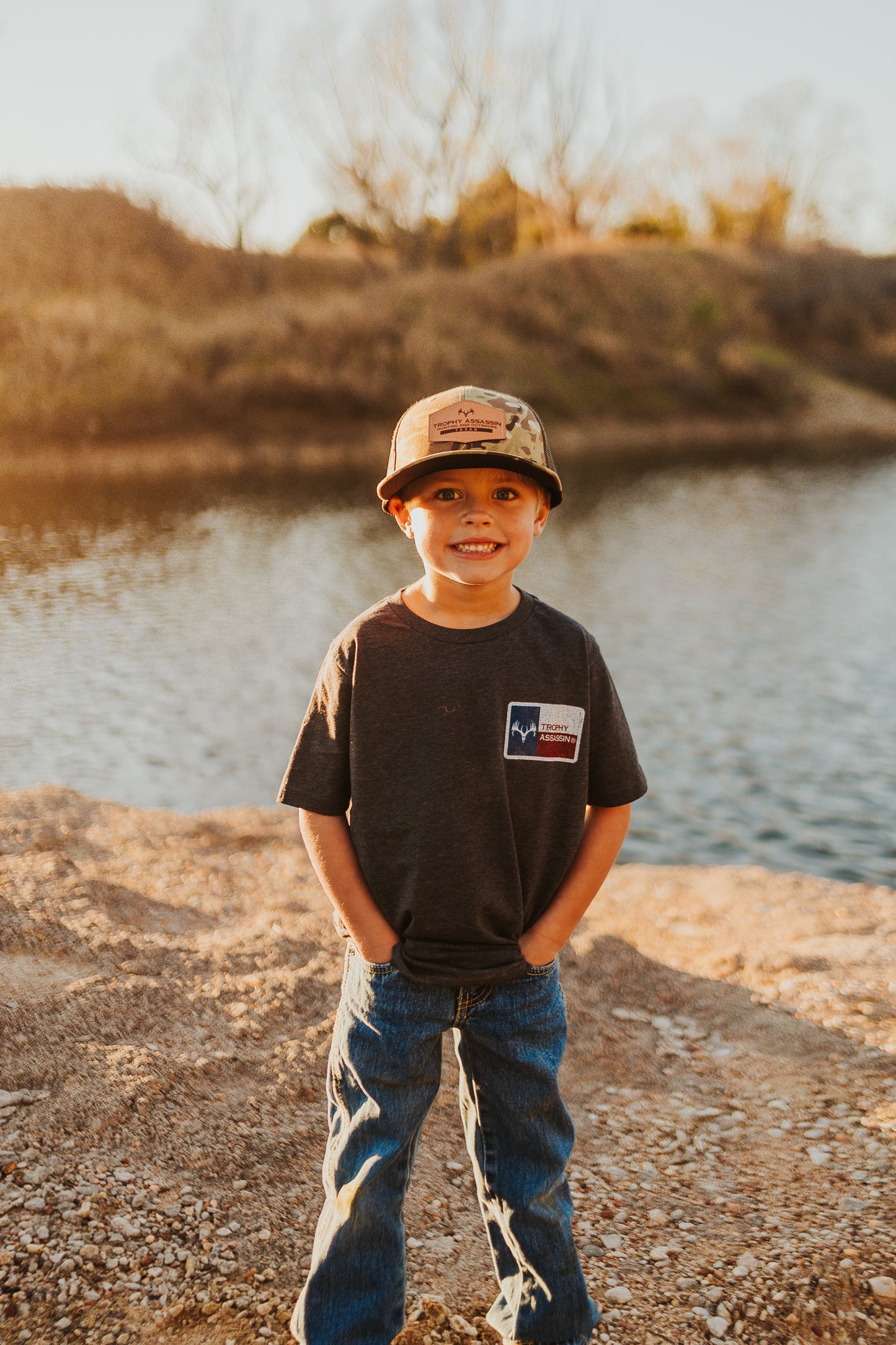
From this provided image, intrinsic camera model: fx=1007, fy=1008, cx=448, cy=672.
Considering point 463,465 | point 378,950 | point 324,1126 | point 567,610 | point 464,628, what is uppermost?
point 463,465

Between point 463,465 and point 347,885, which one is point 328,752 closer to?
point 347,885

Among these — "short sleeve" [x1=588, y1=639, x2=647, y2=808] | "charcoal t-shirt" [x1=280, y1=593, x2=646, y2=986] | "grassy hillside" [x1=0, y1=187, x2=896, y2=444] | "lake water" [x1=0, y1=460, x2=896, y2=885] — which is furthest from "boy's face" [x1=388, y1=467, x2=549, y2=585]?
"grassy hillside" [x1=0, y1=187, x2=896, y2=444]

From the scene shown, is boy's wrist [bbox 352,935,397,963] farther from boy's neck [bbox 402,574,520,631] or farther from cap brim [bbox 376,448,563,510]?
cap brim [bbox 376,448,563,510]

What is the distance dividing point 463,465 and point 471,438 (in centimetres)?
6

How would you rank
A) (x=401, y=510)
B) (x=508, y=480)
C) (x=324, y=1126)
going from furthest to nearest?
(x=324, y=1126) < (x=401, y=510) < (x=508, y=480)

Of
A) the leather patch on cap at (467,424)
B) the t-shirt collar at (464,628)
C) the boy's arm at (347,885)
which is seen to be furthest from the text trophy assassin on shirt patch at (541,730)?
the leather patch on cap at (467,424)

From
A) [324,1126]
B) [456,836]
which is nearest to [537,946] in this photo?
[456,836]

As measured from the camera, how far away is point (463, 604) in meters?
2.19

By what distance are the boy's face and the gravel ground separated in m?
1.88

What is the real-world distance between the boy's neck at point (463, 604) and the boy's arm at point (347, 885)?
483mm

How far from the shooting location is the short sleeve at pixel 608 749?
2.17 meters

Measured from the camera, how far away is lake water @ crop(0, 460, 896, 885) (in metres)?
8.90

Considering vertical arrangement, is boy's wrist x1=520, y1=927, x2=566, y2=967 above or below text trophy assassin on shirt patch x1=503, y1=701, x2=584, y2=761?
below

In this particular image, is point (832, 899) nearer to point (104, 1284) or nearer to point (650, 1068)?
point (650, 1068)
